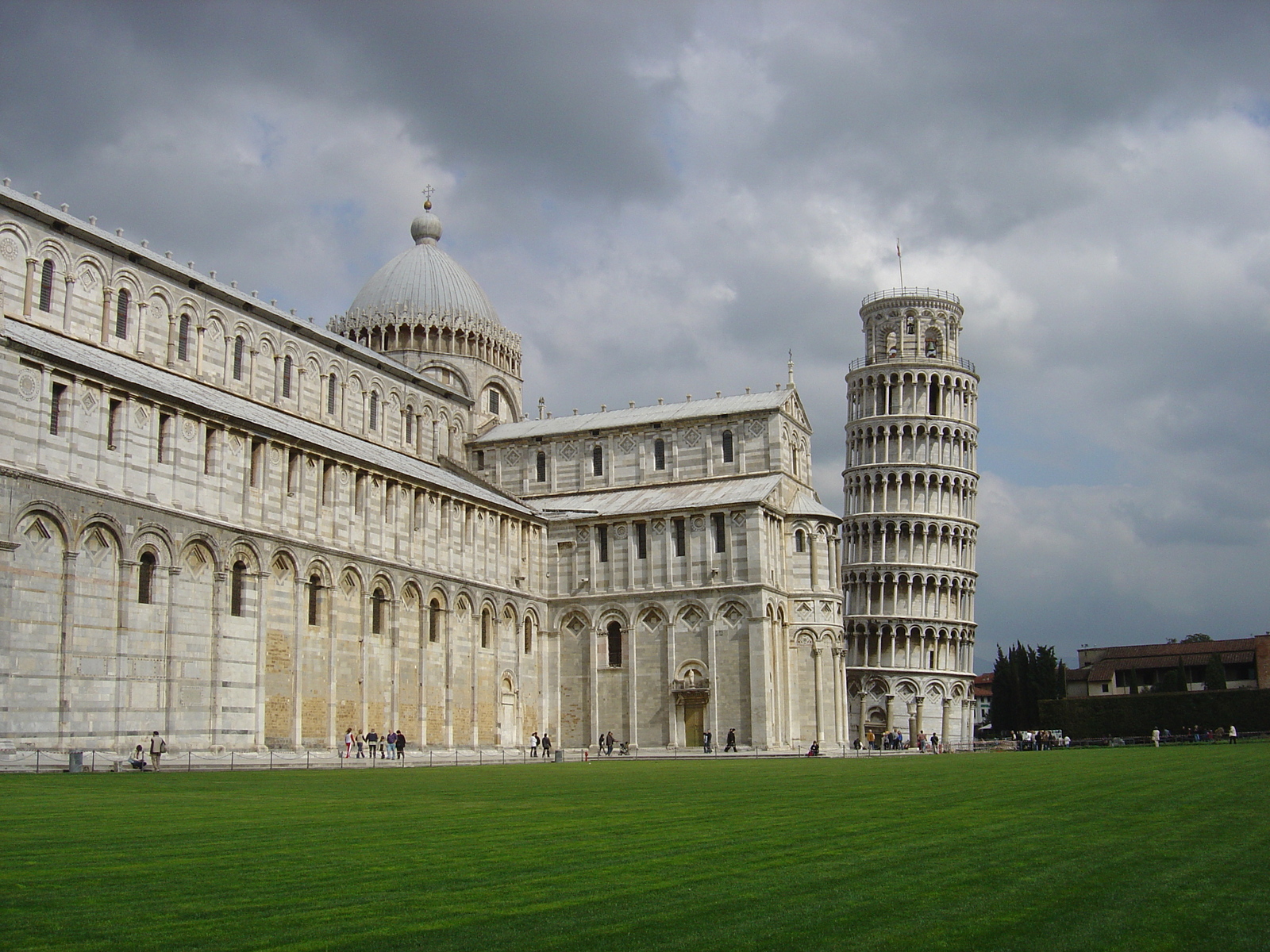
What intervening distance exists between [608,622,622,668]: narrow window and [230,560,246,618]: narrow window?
23982 millimetres

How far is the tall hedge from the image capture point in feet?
228

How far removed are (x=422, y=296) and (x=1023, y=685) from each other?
5229 centimetres

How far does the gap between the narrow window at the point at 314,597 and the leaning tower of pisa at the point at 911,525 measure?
52.3 m

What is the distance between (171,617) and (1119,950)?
124ft

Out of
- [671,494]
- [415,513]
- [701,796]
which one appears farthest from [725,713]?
[701,796]

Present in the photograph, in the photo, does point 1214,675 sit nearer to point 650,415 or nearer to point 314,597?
point 650,415

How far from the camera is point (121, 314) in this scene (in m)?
49.7

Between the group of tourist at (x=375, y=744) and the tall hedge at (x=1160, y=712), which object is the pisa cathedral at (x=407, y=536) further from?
the tall hedge at (x=1160, y=712)

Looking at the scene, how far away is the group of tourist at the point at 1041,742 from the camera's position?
65.2 m

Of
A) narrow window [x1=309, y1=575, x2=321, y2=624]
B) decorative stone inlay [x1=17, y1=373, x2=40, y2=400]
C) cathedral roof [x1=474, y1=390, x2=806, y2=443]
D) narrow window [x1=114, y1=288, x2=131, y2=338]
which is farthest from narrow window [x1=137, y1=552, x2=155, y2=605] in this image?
cathedral roof [x1=474, y1=390, x2=806, y2=443]

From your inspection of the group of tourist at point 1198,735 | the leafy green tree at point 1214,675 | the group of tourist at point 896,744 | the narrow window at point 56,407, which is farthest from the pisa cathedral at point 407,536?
the group of tourist at point 1198,735

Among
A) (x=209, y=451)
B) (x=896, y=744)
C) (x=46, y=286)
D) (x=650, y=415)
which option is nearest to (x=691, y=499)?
(x=650, y=415)

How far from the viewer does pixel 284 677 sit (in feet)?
153

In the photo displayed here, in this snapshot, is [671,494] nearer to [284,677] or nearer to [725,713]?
[725,713]
